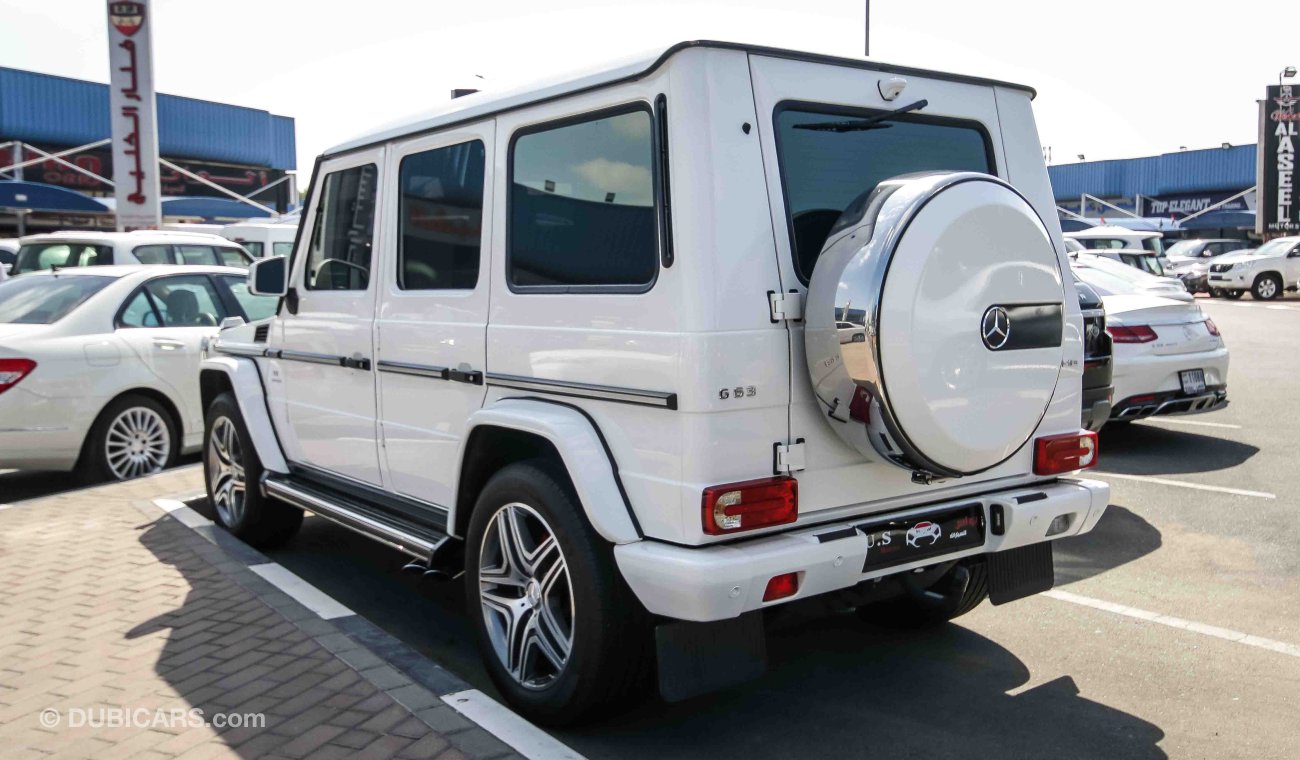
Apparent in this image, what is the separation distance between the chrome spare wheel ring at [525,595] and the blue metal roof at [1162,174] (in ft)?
182

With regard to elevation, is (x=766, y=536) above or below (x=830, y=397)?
below

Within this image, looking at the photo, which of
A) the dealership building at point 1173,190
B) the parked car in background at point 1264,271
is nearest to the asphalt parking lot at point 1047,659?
the parked car in background at point 1264,271

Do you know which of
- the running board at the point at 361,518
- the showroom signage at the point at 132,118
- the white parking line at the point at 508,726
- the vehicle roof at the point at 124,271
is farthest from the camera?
the showroom signage at the point at 132,118

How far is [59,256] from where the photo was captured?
1209 cm

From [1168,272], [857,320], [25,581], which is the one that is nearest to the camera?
[857,320]

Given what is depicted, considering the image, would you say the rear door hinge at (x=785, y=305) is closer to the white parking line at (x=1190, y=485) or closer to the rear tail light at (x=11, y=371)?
the white parking line at (x=1190, y=485)

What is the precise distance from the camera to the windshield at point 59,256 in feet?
38.1

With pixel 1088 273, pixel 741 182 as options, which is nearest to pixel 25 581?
pixel 741 182

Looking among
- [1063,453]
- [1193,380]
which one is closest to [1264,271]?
[1193,380]

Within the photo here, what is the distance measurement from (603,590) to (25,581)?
11.8 ft

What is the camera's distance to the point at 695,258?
11.1 ft

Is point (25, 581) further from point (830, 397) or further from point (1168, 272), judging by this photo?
point (1168, 272)

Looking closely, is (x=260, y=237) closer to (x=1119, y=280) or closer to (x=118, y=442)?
(x=118, y=442)

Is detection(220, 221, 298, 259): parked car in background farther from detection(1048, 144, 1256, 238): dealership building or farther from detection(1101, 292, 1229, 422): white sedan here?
detection(1048, 144, 1256, 238): dealership building
